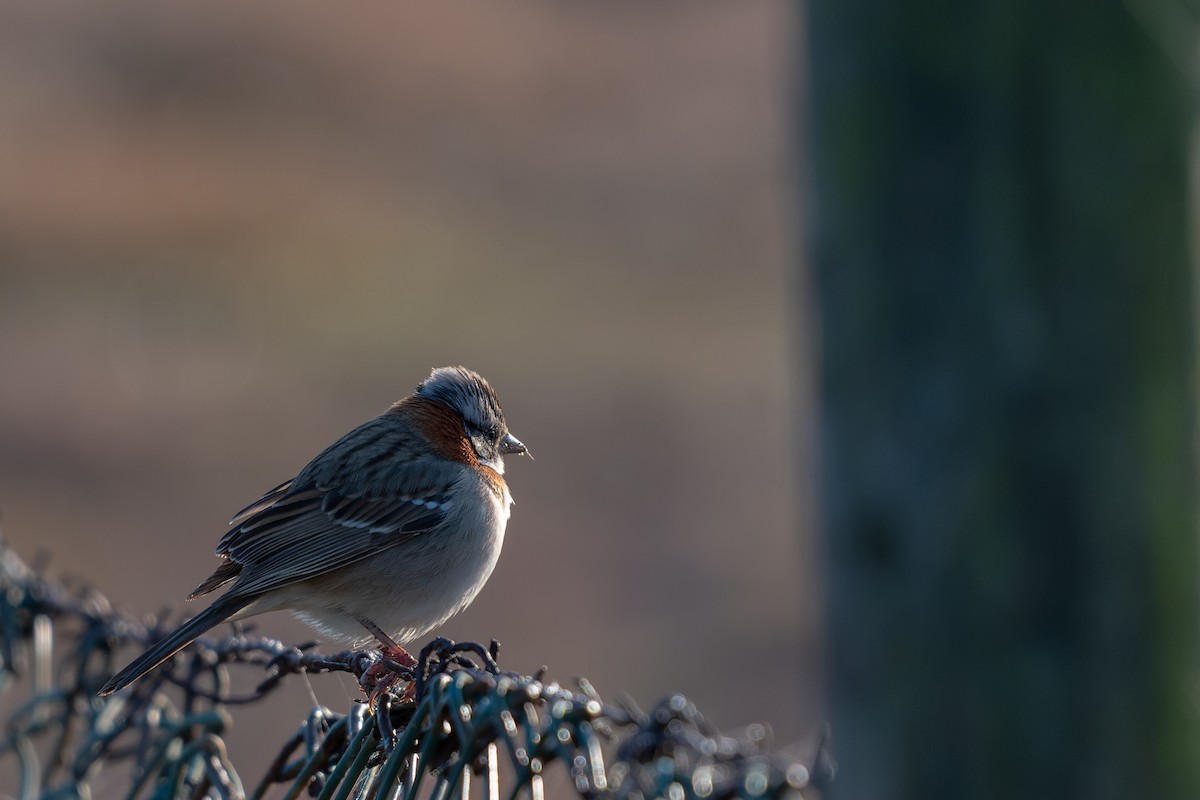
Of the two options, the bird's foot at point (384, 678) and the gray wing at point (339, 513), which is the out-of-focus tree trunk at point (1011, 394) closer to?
the bird's foot at point (384, 678)

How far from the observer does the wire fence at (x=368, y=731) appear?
6.88 ft

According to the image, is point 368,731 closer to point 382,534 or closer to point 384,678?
point 384,678

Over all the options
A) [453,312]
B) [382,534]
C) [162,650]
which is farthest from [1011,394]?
[453,312]

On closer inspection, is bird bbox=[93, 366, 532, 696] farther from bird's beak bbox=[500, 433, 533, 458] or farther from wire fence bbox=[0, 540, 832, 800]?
wire fence bbox=[0, 540, 832, 800]

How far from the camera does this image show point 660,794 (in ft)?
6.48

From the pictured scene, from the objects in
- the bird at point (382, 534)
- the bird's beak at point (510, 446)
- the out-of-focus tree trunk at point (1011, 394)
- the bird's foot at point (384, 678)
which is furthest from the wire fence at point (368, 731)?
the bird's beak at point (510, 446)

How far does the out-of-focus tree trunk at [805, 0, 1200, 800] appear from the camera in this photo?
2746 millimetres

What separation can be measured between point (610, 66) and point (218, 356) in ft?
41.5

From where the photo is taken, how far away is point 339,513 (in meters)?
5.09

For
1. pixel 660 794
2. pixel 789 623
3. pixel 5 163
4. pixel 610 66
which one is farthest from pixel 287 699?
pixel 610 66

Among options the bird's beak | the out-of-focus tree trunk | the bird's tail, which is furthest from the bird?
the out-of-focus tree trunk

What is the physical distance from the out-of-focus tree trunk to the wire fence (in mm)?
397

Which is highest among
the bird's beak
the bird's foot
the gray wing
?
the bird's beak

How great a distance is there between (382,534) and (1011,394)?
2.69 metres
